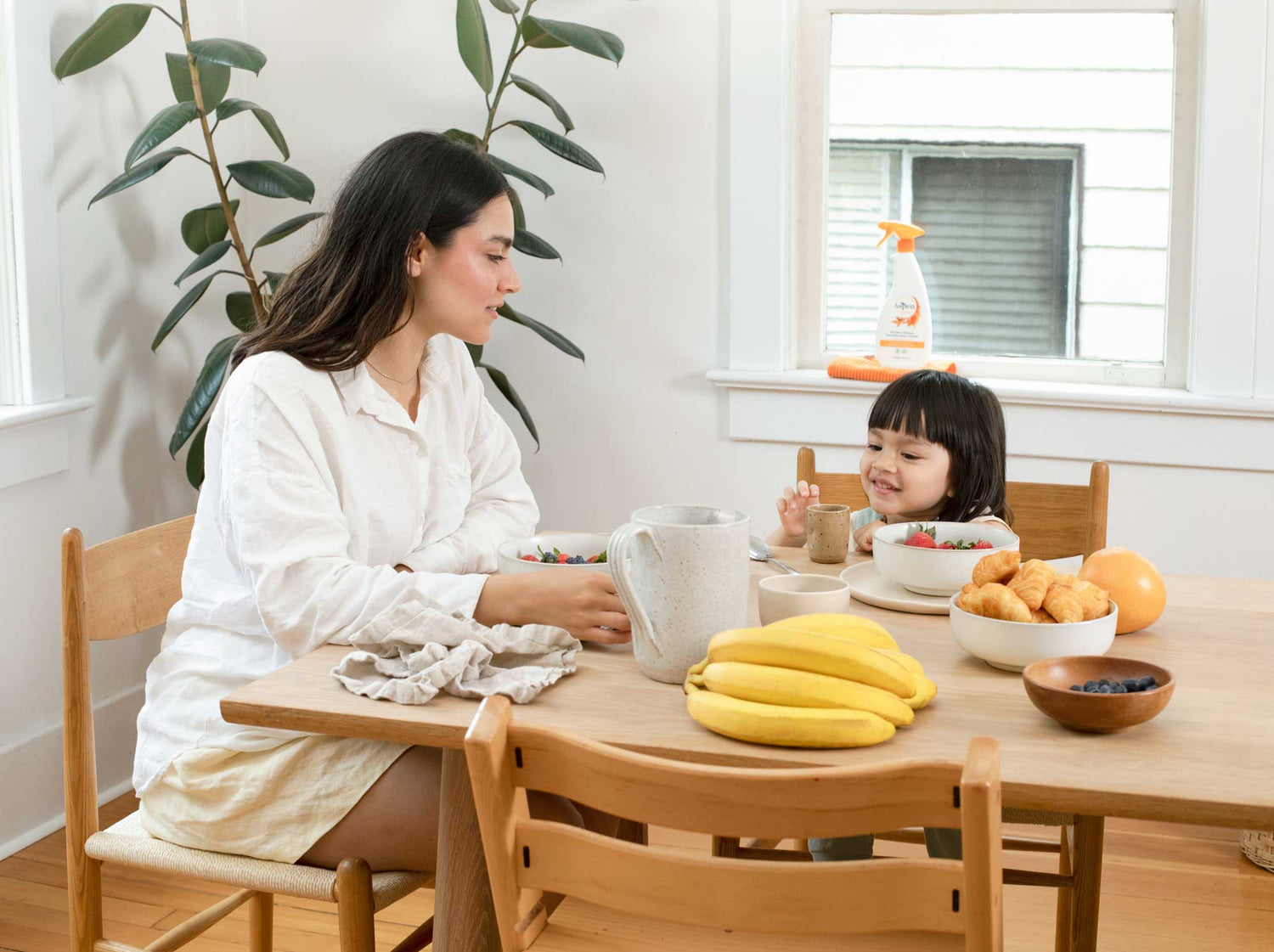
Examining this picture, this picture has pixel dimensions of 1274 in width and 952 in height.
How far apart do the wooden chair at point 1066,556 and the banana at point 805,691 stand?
29.8 inches

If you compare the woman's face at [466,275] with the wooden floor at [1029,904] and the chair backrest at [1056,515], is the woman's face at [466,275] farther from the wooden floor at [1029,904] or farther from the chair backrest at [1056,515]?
the wooden floor at [1029,904]

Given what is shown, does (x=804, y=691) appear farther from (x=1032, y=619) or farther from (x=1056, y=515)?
(x=1056, y=515)

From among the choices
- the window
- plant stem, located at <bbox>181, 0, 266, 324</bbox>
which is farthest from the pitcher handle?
the window

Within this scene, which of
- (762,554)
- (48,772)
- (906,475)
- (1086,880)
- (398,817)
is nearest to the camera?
(398,817)

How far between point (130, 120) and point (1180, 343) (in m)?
2.30

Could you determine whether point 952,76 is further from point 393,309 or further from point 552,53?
point 393,309

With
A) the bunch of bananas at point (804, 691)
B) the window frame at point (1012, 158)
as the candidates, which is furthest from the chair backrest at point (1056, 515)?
the window frame at point (1012, 158)

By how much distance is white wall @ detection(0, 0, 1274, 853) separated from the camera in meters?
2.61

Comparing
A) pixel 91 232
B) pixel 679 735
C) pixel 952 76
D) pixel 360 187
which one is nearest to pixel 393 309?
pixel 360 187

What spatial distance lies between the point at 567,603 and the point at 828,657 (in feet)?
1.14

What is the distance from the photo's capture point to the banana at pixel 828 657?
3.42 ft

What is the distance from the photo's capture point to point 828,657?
104 centimetres

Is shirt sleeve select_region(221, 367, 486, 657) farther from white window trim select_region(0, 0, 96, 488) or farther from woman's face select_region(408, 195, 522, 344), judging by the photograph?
white window trim select_region(0, 0, 96, 488)

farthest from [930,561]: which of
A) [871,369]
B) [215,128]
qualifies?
[215,128]
